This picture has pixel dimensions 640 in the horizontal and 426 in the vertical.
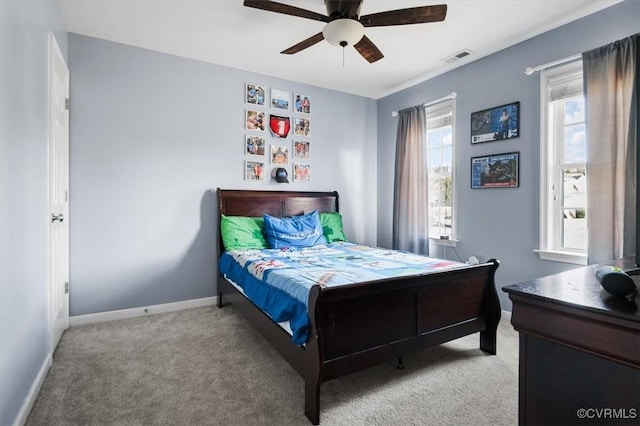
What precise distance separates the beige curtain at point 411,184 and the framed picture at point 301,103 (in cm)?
123

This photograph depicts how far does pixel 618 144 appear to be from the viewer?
2.38m

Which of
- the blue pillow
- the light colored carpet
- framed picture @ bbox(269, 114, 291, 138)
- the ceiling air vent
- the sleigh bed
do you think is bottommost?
the light colored carpet

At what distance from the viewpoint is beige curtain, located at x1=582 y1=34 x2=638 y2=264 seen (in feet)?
7.58

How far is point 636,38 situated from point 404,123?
225 cm

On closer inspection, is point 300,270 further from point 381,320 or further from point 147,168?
point 147,168

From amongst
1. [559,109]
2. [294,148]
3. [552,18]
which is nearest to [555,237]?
[559,109]

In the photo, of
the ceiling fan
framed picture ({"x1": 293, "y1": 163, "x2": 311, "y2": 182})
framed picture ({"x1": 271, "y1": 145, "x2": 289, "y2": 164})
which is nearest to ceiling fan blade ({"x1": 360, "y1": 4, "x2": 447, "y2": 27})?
the ceiling fan

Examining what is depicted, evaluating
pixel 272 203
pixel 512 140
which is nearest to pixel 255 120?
pixel 272 203

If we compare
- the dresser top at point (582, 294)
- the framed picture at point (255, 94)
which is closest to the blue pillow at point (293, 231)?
the framed picture at point (255, 94)

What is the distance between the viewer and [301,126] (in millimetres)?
4207

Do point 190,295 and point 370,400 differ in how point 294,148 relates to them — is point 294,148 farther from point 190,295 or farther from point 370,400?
point 370,400

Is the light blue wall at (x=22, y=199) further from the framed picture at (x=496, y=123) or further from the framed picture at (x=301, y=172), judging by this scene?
the framed picture at (x=496, y=123)

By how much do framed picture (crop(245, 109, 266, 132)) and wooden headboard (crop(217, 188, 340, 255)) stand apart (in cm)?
77

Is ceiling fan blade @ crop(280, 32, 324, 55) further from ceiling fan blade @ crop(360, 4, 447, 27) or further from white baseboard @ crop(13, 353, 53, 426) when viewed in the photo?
white baseboard @ crop(13, 353, 53, 426)
